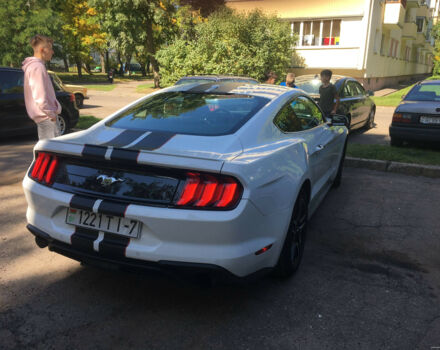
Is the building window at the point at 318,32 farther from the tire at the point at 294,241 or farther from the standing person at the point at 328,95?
the tire at the point at 294,241

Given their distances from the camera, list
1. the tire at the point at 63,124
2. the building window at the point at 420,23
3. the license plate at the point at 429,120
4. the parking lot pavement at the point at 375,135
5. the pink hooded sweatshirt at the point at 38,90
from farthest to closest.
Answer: the building window at the point at 420,23
the parking lot pavement at the point at 375,135
the tire at the point at 63,124
the license plate at the point at 429,120
the pink hooded sweatshirt at the point at 38,90

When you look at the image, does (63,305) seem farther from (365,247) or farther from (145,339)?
(365,247)

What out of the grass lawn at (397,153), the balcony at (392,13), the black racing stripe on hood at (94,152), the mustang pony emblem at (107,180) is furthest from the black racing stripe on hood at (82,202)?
the balcony at (392,13)

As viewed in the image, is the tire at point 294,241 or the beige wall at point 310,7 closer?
the tire at point 294,241

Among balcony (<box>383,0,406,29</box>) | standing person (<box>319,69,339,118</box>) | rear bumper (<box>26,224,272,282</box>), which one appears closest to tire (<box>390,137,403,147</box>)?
standing person (<box>319,69,339,118</box>)

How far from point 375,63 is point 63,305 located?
1066 inches

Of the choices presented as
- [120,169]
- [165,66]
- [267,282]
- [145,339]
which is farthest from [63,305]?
[165,66]

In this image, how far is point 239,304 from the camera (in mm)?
3023

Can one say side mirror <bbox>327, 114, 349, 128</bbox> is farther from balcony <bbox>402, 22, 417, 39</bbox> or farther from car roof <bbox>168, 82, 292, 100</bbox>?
balcony <bbox>402, 22, 417, 39</bbox>

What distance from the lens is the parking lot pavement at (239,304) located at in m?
2.60

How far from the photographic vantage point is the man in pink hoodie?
4930 mm

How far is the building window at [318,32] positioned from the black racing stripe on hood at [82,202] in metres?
24.5

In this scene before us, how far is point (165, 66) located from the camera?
2103 centimetres

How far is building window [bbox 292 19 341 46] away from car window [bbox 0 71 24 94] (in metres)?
20.0
